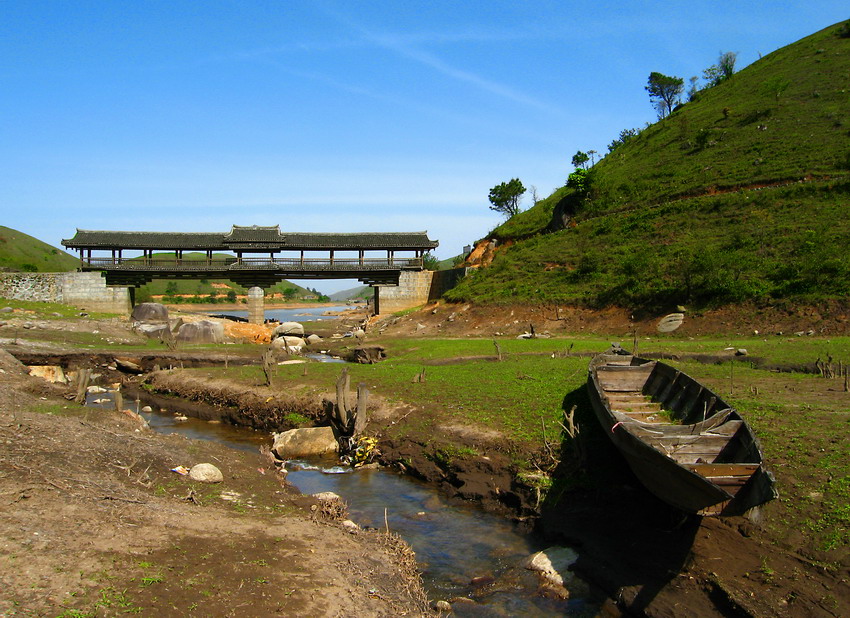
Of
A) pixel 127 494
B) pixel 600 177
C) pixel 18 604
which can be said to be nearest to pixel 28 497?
pixel 127 494

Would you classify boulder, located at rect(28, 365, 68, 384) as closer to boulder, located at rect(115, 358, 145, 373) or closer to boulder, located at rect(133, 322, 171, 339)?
boulder, located at rect(115, 358, 145, 373)

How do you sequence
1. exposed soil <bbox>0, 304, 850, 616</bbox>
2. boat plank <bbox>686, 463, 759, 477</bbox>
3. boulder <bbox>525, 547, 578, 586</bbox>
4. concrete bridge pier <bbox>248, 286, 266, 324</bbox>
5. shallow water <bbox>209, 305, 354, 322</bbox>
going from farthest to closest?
shallow water <bbox>209, 305, 354, 322</bbox>, concrete bridge pier <bbox>248, 286, 266, 324</bbox>, boulder <bbox>525, 547, 578, 586</bbox>, boat plank <bbox>686, 463, 759, 477</bbox>, exposed soil <bbox>0, 304, 850, 616</bbox>

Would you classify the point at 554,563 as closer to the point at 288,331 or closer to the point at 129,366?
the point at 129,366

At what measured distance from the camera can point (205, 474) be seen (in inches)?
428

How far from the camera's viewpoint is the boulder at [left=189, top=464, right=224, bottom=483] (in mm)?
10781

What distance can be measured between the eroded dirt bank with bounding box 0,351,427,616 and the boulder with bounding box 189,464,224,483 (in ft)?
0.72

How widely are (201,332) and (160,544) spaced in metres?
33.0

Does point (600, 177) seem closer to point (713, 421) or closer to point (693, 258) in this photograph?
point (693, 258)

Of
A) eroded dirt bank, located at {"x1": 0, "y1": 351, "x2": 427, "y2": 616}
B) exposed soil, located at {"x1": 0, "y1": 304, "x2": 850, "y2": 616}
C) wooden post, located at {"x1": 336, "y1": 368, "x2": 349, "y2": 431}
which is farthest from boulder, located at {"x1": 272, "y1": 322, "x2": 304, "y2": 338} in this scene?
eroded dirt bank, located at {"x1": 0, "y1": 351, "x2": 427, "y2": 616}

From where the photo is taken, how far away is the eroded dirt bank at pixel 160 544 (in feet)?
20.5

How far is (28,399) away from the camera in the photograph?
15.7m

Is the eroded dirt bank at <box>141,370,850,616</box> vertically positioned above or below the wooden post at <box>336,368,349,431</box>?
below

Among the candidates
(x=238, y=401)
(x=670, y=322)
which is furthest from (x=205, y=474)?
(x=670, y=322)

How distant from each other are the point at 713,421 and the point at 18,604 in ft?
31.3
